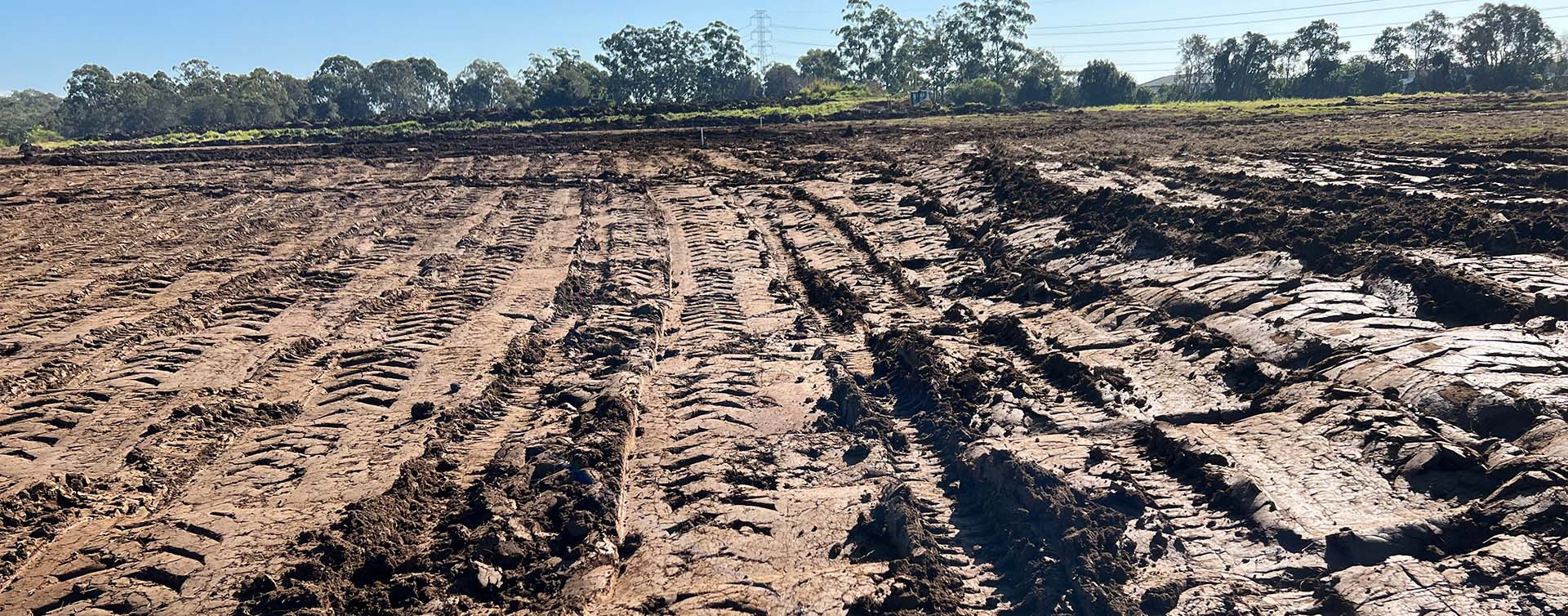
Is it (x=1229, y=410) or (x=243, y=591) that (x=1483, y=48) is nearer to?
(x=1229, y=410)

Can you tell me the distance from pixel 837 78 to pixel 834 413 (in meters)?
85.7

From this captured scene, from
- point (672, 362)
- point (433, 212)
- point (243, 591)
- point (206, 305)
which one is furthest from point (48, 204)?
point (243, 591)

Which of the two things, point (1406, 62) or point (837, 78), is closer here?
point (1406, 62)

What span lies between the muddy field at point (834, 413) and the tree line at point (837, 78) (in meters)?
43.1

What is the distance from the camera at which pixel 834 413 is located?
25.8 ft

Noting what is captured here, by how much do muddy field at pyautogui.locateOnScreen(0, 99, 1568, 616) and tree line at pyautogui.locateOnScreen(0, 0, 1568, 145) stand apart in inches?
1697

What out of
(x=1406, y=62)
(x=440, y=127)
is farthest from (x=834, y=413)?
(x=1406, y=62)

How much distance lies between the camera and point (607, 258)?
45.9 feet

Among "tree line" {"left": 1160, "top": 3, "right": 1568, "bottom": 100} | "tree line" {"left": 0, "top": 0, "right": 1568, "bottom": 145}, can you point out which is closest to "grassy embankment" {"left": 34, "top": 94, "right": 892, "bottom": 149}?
"tree line" {"left": 0, "top": 0, "right": 1568, "bottom": 145}

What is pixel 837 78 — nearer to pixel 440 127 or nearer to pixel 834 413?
pixel 440 127

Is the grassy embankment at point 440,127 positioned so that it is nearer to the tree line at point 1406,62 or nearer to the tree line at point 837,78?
the tree line at point 837,78

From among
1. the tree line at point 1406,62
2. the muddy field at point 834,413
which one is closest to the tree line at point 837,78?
the tree line at point 1406,62

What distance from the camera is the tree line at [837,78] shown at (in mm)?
57938

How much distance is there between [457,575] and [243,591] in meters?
1.15
